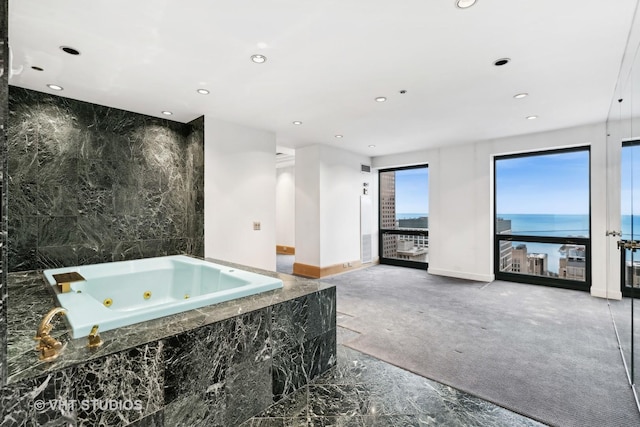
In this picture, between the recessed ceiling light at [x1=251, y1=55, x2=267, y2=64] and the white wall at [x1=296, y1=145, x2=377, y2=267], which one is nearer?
the recessed ceiling light at [x1=251, y1=55, x2=267, y2=64]

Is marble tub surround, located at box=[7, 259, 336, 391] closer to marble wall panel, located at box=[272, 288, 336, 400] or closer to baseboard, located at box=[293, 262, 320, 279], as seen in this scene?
marble wall panel, located at box=[272, 288, 336, 400]

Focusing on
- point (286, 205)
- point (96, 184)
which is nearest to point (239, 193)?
point (96, 184)

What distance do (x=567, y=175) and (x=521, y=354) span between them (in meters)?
3.32

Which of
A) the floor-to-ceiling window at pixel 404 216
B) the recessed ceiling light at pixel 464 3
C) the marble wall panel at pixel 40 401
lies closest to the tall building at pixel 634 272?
the recessed ceiling light at pixel 464 3

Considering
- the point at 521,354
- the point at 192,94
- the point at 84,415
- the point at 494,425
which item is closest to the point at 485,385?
the point at 494,425

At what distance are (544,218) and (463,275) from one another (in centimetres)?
149

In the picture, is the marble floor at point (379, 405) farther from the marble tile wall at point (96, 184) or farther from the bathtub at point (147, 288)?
the marble tile wall at point (96, 184)

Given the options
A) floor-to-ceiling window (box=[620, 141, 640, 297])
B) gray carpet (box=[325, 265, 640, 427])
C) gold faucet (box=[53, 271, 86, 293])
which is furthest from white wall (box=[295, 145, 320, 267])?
floor-to-ceiling window (box=[620, 141, 640, 297])

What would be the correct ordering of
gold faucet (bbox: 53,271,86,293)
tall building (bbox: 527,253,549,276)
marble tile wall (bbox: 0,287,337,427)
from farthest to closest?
1. tall building (bbox: 527,253,549,276)
2. gold faucet (bbox: 53,271,86,293)
3. marble tile wall (bbox: 0,287,337,427)

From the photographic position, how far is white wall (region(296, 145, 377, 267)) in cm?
528

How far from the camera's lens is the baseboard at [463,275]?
4.97 metres

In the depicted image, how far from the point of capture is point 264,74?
8.54 ft

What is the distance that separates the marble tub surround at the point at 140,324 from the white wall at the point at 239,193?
1.53 m

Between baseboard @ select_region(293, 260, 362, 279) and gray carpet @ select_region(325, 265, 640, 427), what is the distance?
0.71 meters
